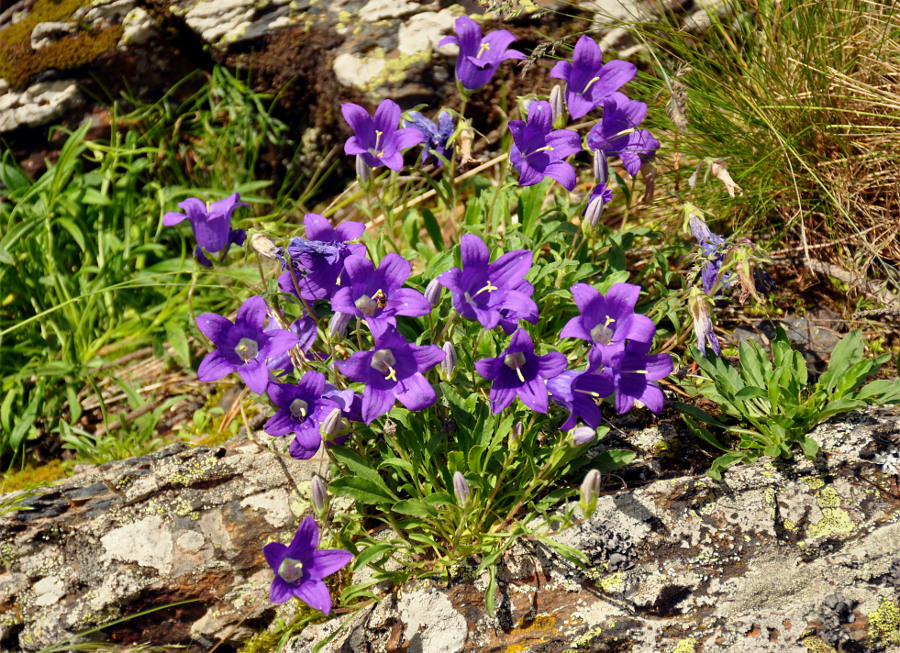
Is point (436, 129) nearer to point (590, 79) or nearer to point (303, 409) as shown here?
point (590, 79)

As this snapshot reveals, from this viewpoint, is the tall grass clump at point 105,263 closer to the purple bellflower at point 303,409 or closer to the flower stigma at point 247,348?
the flower stigma at point 247,348

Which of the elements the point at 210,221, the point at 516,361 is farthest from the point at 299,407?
the point at 210,221

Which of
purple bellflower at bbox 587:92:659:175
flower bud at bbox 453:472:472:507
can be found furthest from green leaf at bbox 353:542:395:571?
purple bellflower at bbox 587:92:659:175

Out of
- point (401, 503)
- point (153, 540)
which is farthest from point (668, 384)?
point (153, 540)

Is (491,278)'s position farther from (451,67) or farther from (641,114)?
(451,67)

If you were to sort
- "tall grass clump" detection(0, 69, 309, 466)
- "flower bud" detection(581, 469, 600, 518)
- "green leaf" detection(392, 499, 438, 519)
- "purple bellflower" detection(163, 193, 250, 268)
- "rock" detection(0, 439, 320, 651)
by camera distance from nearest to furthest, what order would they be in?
"flower bud" detection(581, 469, 600, 518)
"green leaf" detection(392, 499, 438, 519)
"purple bellflower" detection(163, 193, 250, 268)
"rock" detection(0, 439, 320, 651)
"tall grass clump" detection(0, 69, 309, 466)

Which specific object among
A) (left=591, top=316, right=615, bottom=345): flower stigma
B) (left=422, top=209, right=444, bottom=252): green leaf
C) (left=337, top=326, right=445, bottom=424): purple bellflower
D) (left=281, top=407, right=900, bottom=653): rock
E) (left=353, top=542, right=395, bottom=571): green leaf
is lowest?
(left=281, top=407, right=900, bottom=653): rock

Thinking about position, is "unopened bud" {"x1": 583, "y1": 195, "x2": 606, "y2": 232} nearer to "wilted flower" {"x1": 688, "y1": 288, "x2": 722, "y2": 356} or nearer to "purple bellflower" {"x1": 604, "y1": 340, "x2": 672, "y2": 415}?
"wilted flower" {"x1": 688, "y1": 288, "x2": 722, "y2": 356}
